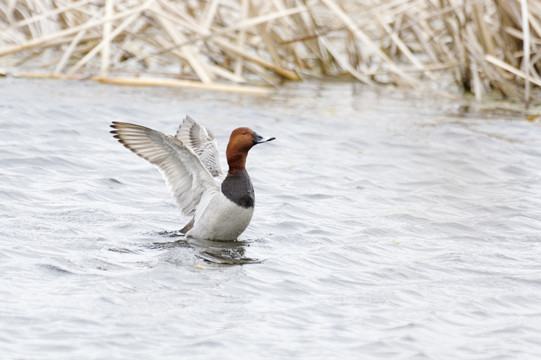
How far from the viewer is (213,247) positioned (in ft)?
20.9

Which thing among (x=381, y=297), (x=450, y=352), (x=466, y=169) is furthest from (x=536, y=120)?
(x=450, y=352)

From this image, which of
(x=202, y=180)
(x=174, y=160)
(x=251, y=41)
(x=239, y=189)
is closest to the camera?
(x=239, y=189)

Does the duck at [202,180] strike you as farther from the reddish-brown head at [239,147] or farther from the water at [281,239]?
the water at [281,239]

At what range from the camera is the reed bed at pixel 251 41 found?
11.0 meters

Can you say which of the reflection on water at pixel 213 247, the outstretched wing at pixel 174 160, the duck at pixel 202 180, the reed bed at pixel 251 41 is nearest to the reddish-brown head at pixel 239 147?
the duck at pixel 202 180

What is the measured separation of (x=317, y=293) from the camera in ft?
17.3

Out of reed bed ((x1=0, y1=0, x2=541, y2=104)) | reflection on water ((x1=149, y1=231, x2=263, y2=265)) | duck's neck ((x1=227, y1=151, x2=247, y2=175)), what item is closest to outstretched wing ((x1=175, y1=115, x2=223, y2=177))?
duck's neck ((x1=227, y1=151, x2=247, y2=175))

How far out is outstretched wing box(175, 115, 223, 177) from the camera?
7289mm

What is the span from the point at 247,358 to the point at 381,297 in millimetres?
1348

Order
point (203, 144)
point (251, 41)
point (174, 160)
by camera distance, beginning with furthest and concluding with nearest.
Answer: point (251, 41) → point (203, 144) → point (174, 160)

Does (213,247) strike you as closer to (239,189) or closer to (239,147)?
(239,189)

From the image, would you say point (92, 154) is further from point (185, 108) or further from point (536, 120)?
point (536, 120)

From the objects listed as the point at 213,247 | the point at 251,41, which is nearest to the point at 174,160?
the point at 213,247

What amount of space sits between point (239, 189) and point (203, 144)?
1172 mm
